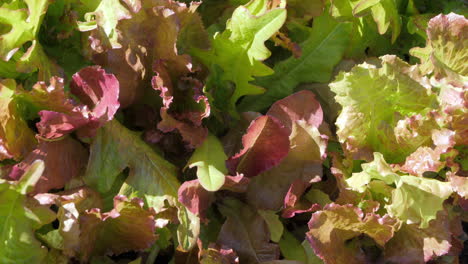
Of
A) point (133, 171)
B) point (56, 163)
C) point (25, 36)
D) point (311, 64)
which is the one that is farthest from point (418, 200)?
point (25, 36)

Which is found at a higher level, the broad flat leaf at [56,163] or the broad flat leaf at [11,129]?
the broad flat leaf at [11,129]

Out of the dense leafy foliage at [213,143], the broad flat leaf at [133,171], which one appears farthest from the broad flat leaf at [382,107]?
the broad flat leaf at [133,171]

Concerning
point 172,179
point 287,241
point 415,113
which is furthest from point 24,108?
point 415,113

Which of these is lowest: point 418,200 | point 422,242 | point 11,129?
point 422,242

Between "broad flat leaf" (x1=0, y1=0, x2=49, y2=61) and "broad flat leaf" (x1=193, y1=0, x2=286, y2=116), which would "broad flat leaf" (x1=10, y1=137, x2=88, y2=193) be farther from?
"broad flat leaf" (x1=193, y1=0, x2=286, y2=116)

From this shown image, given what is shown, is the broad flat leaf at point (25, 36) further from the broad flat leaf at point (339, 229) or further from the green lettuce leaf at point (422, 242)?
the green lettuce leaf at point (422, 242)

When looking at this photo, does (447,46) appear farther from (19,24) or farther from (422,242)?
(19,24)

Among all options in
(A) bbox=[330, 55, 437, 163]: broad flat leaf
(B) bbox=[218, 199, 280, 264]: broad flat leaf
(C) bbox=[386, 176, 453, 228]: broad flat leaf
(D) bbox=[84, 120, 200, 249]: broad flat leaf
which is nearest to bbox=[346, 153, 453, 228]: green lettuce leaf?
(C) bbox=[386, 176, 453, 228]: broad flat leaf
